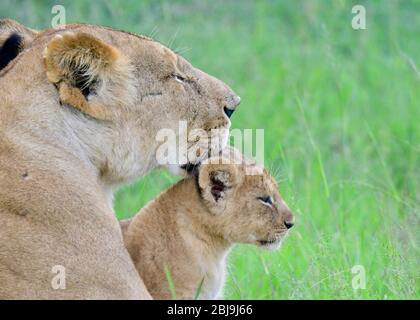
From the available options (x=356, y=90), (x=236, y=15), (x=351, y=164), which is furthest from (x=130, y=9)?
(x=351, y=164)

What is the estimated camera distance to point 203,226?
15.3ft

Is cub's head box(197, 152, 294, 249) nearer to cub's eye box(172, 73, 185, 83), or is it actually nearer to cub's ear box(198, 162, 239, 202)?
cub's ear box(198, 162, 239, 202)

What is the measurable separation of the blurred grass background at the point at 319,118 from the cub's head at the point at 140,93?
87 cm

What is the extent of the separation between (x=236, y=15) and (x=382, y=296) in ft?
19.0

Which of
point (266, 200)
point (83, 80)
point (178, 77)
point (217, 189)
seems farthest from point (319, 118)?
point (83, 80)

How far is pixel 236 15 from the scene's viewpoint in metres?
10.4

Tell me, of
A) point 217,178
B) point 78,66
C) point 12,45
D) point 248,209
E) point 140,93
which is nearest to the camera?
point 78,66

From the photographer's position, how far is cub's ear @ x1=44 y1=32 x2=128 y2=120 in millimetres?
3957

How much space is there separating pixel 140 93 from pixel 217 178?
1.95ft

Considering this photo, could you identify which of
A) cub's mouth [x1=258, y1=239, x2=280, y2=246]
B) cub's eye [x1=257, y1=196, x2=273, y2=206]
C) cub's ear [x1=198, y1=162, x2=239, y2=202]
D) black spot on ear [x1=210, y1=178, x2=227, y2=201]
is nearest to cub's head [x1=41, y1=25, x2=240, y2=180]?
cub's ear [x1=198, y1=162, x2=239, y2=202]

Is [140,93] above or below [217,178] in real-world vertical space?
above

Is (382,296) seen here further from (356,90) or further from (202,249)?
(356,90)

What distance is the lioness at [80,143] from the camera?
3756 millimetres

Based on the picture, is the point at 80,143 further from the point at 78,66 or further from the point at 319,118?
the point at 319,118
